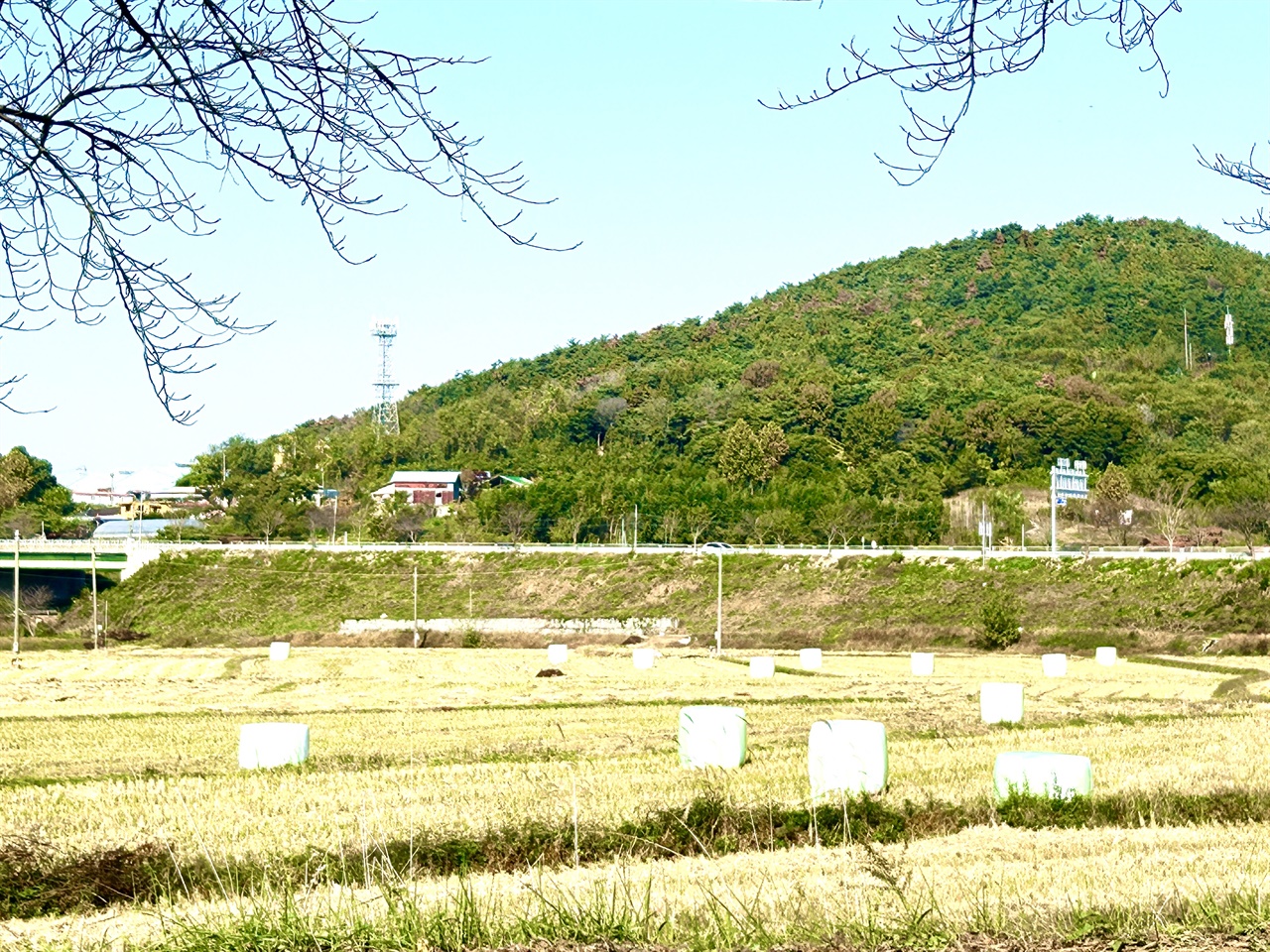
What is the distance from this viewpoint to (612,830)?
12227 mm

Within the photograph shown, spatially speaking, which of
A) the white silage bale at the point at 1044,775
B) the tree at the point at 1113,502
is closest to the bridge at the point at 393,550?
the tree at the point at 1113,502

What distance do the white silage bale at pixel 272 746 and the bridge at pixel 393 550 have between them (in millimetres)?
72534

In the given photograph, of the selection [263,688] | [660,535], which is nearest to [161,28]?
[263,688]

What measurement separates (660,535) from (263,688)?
8141cm

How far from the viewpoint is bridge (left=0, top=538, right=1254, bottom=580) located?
300 ft

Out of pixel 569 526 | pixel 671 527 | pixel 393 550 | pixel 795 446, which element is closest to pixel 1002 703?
pixel 393 550

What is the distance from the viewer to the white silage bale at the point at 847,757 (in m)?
17.3

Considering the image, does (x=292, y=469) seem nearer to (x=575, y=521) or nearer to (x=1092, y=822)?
(x=575, y=521)

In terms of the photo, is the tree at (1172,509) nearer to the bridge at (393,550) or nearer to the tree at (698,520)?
the bridge at (393,550)

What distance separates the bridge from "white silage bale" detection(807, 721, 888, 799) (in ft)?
243

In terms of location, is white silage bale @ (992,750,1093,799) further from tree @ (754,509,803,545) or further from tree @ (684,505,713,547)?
tree @ (684,505,713,547)

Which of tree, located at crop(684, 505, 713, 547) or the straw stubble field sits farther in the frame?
tree, located at crop(684, 505, 713, 547)

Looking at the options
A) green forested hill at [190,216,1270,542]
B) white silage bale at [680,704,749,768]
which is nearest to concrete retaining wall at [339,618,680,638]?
green forested hill at [190,216,1270,542]

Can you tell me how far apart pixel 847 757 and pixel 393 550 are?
98469mm
